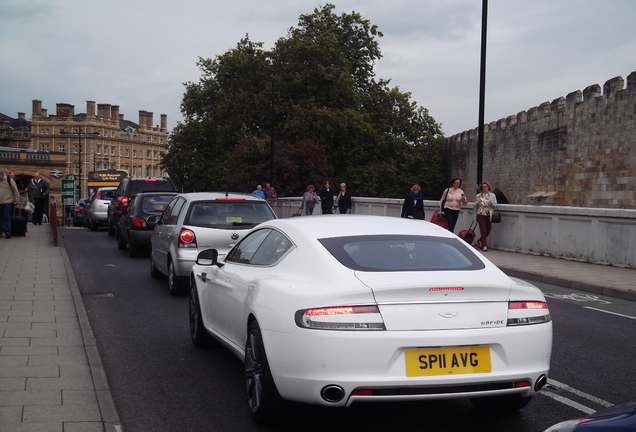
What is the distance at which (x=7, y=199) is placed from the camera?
19.5 metres

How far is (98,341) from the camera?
24.7ft

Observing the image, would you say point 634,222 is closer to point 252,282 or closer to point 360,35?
point 252,282

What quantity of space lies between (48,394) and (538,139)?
110 ft

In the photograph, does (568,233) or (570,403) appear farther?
(568,233)

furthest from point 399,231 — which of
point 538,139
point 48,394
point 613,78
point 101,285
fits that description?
point 538,139

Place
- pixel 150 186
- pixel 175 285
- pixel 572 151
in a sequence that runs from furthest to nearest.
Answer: pixel 572 151 < pixel 150 186 < pixel 175 285

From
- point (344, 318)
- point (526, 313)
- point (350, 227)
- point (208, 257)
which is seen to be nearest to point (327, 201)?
point (208, 257)

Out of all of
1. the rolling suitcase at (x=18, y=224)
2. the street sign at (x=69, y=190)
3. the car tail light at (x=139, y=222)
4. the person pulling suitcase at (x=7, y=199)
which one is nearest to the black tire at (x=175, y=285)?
the car tail light at (x=139, y=222)

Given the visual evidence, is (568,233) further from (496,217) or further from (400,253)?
(400,253)

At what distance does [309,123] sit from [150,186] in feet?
77.7

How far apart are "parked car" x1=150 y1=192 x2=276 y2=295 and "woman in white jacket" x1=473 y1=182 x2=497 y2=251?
782 cm

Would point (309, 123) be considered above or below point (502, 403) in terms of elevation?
above

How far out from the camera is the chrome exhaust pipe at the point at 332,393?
13.4 ft

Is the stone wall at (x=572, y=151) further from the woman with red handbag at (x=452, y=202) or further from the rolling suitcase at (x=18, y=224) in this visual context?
the rolling suitcase at (x=18, y=224)
